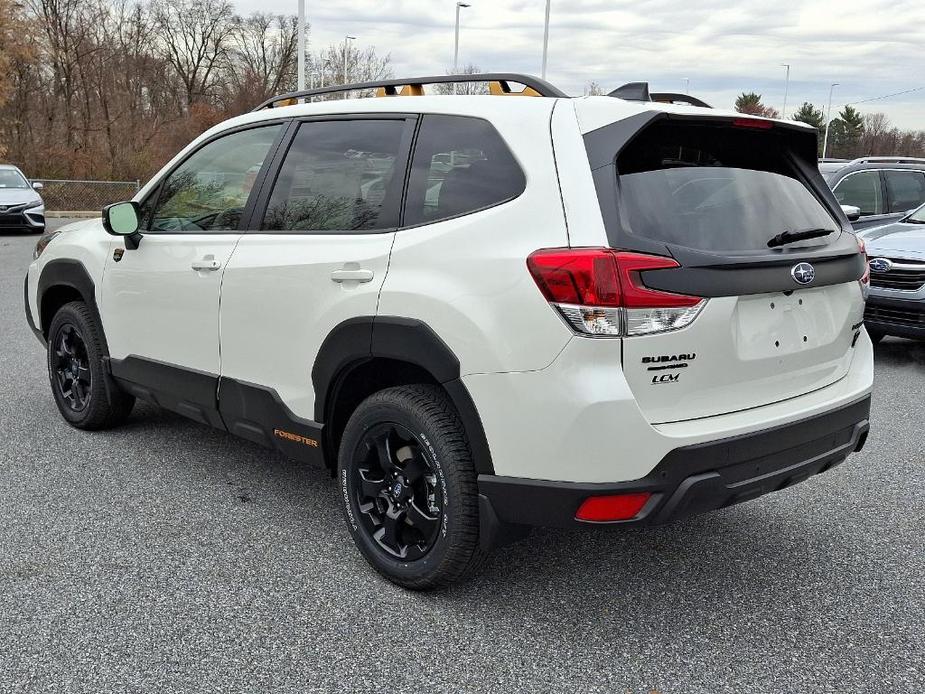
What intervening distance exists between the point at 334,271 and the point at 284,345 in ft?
1.43

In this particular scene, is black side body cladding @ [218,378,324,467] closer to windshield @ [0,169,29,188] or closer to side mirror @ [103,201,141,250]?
side mirror @ [103,201,141,250]

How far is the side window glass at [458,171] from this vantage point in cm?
286

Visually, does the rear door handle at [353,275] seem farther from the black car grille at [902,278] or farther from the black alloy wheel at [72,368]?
the black car grille at [902,278]

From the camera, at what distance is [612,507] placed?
263 centimetres

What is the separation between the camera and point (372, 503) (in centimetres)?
329

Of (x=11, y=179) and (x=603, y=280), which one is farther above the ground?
(x=603, y=280)

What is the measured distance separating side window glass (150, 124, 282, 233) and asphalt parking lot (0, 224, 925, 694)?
130cm

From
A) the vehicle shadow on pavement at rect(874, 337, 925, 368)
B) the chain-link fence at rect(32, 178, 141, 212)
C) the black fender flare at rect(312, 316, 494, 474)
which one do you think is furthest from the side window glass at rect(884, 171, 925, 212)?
the chain-link fence at rect(32, 178, 141, 212)

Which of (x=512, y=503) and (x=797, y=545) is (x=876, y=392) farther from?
(x=512, y=503)

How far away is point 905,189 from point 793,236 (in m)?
8.61

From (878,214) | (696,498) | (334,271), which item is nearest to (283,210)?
(334,271)

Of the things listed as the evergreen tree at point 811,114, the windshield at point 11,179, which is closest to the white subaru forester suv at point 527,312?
the windshield at point 11,179

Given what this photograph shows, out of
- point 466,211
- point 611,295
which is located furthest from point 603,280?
point 466,211

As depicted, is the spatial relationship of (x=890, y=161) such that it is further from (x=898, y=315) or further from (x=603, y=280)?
(x=603, y=280)
